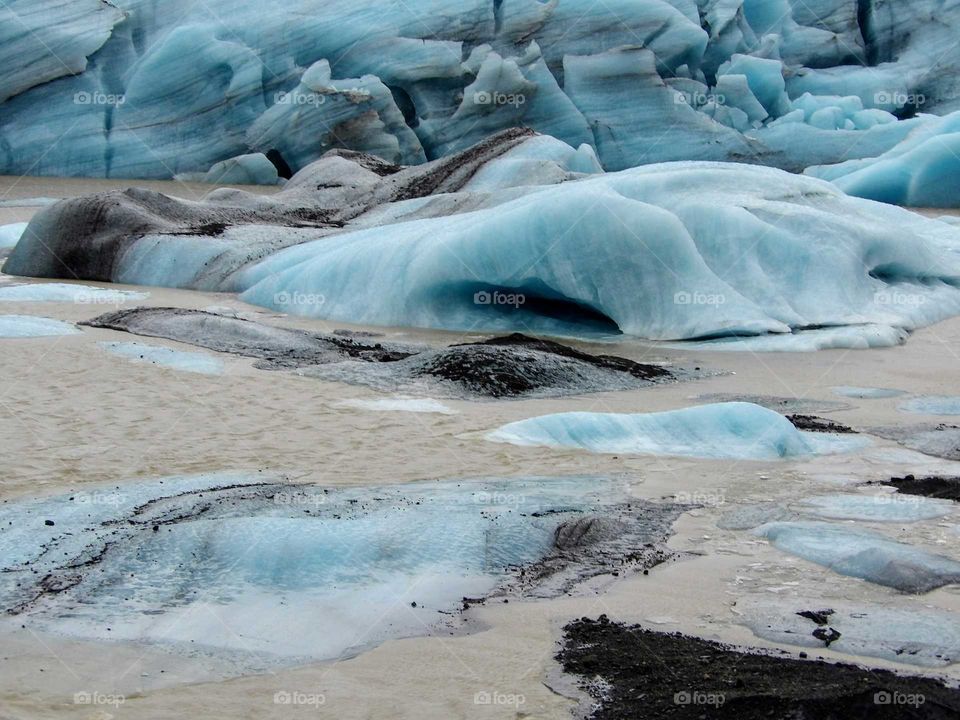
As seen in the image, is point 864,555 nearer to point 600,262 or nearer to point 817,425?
point 817,425

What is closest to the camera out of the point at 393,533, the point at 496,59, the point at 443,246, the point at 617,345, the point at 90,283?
the point at 393,533

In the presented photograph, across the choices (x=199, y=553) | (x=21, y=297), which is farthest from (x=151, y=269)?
(x=199, y=553)

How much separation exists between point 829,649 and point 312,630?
1251 millimetres

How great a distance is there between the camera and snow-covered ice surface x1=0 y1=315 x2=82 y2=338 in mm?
6879

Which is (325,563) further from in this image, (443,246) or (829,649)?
(443,246)

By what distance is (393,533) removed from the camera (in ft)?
11.3

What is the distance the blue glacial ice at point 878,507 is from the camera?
12.9 feet
